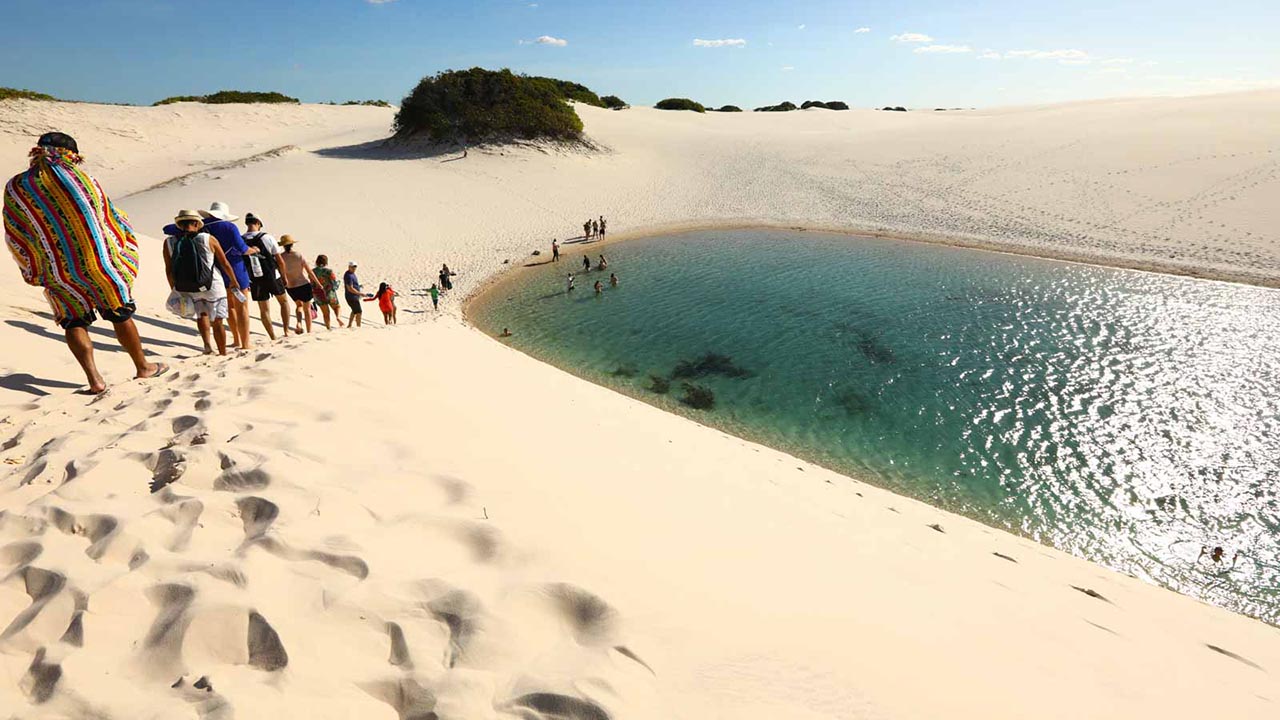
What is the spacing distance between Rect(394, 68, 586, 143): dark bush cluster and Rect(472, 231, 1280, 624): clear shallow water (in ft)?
61.4

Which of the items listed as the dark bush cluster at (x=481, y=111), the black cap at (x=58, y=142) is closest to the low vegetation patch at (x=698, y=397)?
the black cap at (x=58, y=142)

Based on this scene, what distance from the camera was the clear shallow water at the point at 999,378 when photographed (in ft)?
30.0

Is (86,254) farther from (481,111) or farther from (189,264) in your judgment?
(481,111)

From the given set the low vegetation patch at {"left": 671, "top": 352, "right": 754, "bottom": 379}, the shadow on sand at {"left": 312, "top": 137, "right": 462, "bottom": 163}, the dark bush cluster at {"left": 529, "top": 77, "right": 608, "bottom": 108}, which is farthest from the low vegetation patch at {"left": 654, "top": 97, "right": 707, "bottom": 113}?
the low vegetation patch at {"left": 671, "top": 352, "right": 754, "bottom": 379}

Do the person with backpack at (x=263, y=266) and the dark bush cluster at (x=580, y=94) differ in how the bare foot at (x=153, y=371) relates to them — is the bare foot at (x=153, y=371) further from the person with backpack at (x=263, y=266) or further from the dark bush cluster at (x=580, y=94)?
the dark bush cluster at (x=580, y=94)

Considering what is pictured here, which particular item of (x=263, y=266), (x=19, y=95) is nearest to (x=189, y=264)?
(x=263, y=266)

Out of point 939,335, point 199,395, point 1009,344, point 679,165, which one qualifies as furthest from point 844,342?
point 679,165

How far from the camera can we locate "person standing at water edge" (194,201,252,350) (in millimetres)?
7504

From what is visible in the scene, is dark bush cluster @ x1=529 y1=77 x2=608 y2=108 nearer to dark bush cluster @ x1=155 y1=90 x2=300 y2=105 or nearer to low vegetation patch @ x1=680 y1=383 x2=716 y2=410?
dark bush cluster @ x1=155 y1=90 x2=300 y2=105

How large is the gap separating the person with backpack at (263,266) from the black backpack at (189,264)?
167 centimetres

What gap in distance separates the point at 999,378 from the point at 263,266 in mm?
15727

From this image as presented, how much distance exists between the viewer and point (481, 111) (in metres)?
36.7

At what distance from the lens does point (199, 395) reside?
4566 mm

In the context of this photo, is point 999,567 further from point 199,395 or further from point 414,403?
point 199,395
